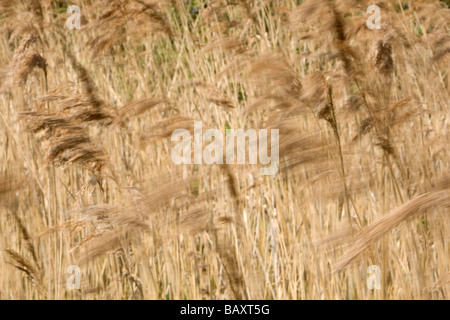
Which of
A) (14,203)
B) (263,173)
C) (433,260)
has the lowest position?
(433,260)

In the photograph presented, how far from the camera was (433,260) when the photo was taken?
1.47 m

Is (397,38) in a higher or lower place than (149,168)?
higher

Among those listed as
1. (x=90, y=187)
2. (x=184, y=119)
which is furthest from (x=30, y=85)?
(x=184, y=119)

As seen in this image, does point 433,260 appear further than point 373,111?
Yes

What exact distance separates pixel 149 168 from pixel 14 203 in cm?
53

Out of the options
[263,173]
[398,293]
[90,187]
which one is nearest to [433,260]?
[398,293]

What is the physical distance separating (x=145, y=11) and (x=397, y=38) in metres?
0.78

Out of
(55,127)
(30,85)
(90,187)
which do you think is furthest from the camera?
(30,85)

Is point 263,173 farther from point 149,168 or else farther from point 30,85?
point 30,85

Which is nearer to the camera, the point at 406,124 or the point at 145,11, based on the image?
the point at 406,124

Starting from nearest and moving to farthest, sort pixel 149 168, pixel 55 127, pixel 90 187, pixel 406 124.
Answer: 1. pixel 55 127
2. pixel 90 187
3. pixel 406 124
4. pixel 149 168
